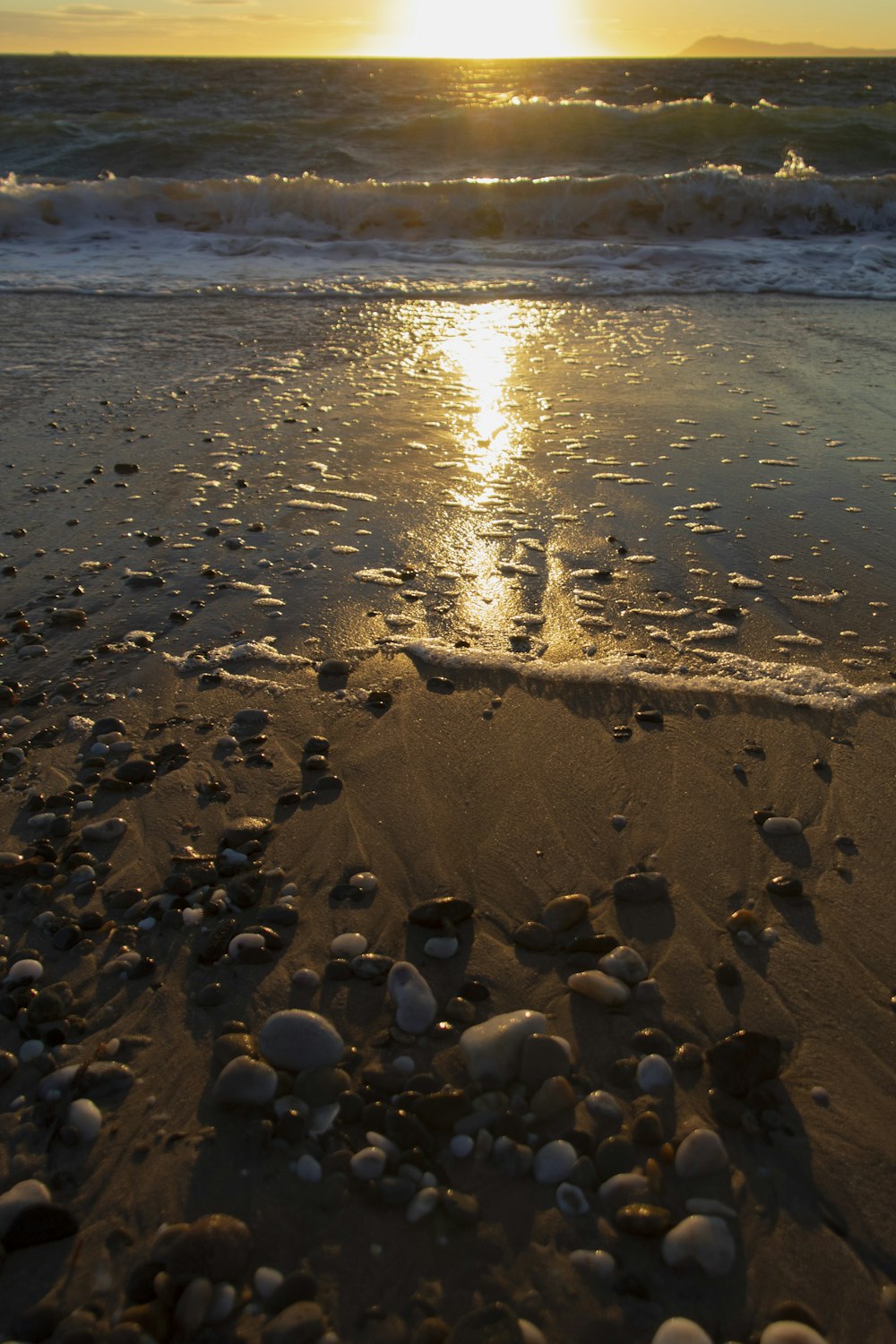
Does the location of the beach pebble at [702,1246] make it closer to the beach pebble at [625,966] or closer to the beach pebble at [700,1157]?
the beach pebble at [700,1157]

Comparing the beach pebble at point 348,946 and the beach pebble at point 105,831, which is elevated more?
the beach pebble at point 105,831

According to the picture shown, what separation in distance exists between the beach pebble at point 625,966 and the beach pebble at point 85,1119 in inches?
44.8

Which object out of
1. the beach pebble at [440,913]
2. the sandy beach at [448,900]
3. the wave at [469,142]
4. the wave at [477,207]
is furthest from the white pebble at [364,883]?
the wave at [469,142]

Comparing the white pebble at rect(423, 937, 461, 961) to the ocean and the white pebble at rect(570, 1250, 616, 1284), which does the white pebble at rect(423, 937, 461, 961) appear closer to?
the white pebble at rect(570, 1250, 616, 1284)

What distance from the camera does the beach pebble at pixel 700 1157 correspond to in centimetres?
168

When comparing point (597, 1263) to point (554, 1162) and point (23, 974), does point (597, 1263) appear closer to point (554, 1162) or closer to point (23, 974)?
point (554, 1162)

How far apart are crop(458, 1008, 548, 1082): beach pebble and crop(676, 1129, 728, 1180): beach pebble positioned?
1.18 ft

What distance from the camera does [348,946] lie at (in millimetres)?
2166

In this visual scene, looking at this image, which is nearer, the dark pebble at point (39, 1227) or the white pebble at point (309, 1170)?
the dark pebble at point (39, 1227)

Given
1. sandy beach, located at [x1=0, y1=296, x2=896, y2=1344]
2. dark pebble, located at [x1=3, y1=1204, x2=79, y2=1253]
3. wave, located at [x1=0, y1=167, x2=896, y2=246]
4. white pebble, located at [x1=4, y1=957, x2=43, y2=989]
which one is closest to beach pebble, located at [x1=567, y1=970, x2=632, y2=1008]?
sandy beach, located at [x1=0, y1=296, x2=896, y2=1344]

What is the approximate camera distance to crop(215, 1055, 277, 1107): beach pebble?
1785 mm

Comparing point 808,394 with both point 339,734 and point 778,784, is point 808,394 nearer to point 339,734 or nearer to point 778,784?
point 778,784

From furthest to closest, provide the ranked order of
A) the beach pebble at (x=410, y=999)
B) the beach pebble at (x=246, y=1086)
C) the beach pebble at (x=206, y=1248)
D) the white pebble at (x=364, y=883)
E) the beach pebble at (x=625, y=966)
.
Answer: the white pebble at (x=364, y=883), the beach pebble at (x=625, y=966), the beach pebble at (x=410, y=999), the beach pebble at (x=246, y=1086), the beach pebble at (x=206, y=1248)

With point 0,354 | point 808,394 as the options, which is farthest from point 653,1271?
point 0,354
